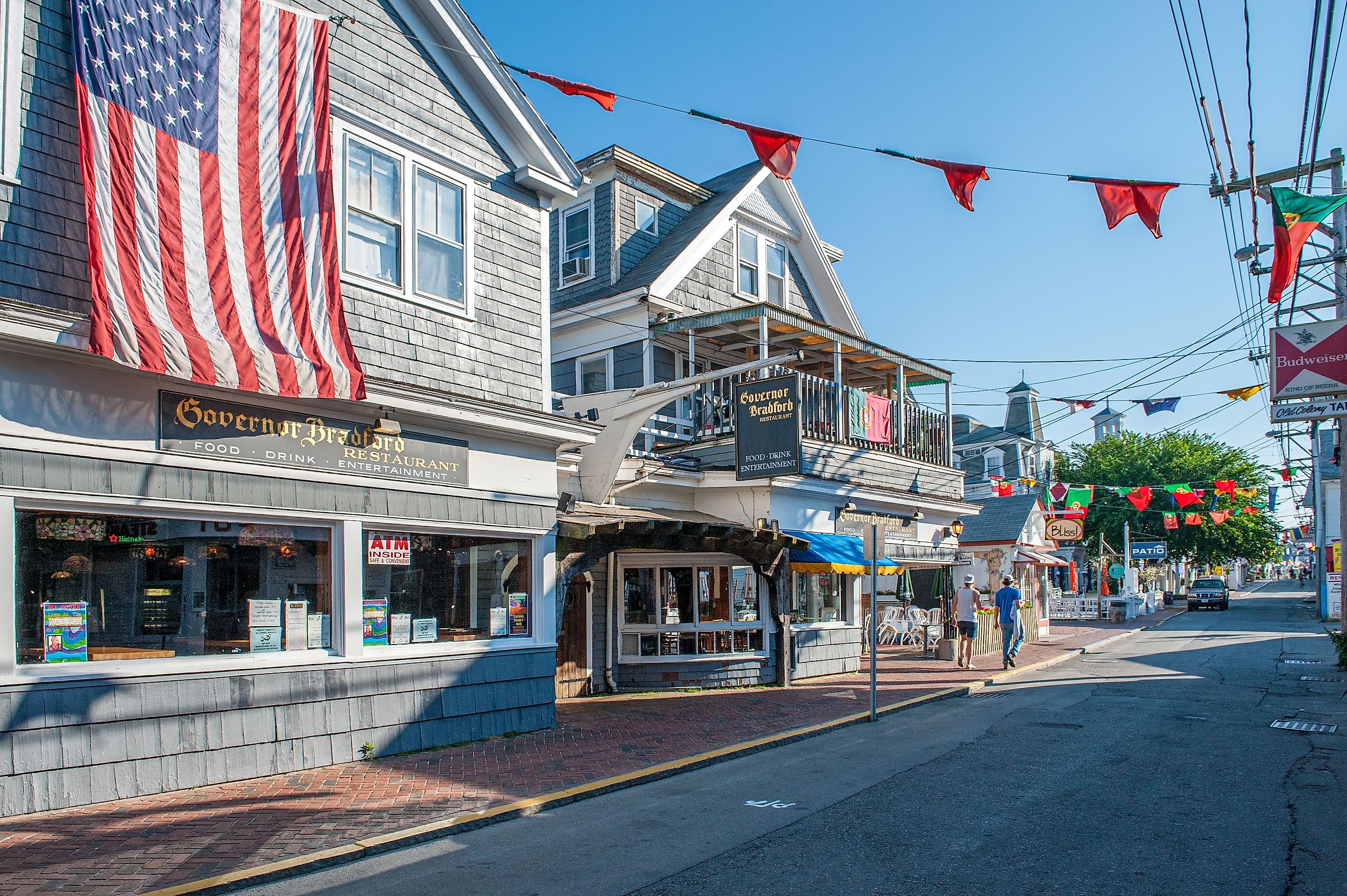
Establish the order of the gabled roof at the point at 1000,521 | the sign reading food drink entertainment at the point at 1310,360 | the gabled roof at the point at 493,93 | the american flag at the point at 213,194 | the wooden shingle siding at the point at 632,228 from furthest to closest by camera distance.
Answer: the gabled roof at the point at 1000,521
the wooden shingle siding at the point at 632,228
the sign reading food drink entertainment at the point at 1310,360
the gabled roof at the point at 493,93
the american flag at the point at 213,194

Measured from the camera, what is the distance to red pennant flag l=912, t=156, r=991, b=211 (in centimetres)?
1128

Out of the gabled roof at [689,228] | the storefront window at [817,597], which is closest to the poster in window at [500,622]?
the storefront window at [817,597]

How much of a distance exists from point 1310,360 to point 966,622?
24.8 feet

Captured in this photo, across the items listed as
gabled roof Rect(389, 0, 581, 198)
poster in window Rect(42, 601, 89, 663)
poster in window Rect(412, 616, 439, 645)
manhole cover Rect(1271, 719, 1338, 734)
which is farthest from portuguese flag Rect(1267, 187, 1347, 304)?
poster in window Rect(42, 601, 89, 663)

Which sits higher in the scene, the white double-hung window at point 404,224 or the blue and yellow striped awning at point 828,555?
the white double-hung window at point 404,224

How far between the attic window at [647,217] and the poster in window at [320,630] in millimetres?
12144

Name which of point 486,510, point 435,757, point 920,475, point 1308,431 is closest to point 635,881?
point 435,757

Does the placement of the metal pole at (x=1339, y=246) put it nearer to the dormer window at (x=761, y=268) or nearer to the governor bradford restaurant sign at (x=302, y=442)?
the dormer window at (x=761, y=268)

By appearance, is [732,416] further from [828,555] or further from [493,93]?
[493,93]

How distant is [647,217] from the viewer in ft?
65.5

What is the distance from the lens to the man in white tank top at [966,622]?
744 inches

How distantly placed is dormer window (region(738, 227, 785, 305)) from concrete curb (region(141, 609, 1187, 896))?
10657 mm

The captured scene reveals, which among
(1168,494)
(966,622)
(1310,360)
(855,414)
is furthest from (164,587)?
(1168,494)

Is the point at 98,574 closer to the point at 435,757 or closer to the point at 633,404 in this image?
the point at 435,757
